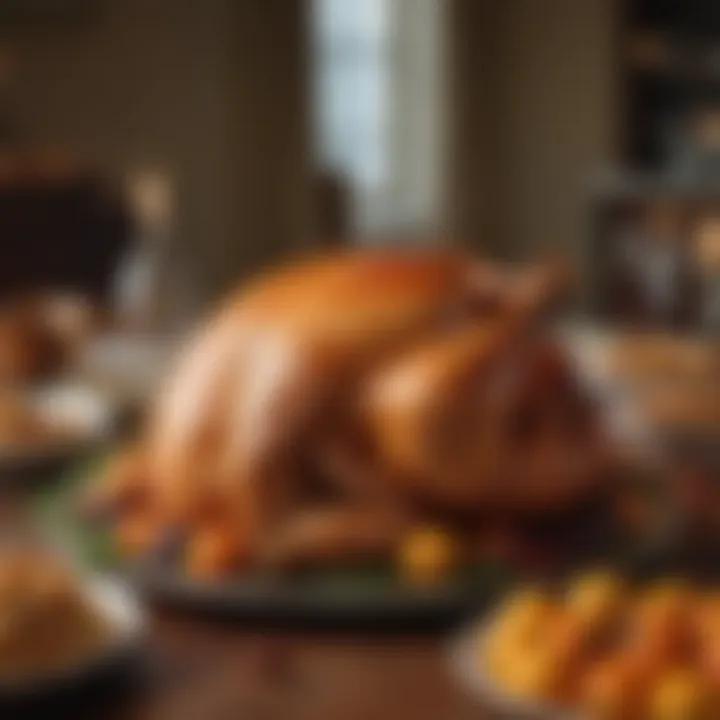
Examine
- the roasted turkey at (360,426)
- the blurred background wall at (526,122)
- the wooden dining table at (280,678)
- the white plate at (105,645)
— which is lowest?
the blurred background wall at (526,122)

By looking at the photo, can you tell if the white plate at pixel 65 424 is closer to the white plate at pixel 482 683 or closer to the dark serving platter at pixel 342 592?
the dark serving platter at pixel 342 592

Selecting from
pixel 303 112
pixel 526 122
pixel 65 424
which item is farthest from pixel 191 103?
pixel 65 424

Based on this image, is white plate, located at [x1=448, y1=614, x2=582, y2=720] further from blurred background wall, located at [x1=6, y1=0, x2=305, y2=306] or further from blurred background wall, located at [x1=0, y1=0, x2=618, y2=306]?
blurred background wall, located at [x1=6, y1=0, x2=305, y2=306]

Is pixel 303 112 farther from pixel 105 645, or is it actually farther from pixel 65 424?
pixel 105 645

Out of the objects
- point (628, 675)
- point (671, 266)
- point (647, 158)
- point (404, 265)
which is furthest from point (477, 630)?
point (647, 158)

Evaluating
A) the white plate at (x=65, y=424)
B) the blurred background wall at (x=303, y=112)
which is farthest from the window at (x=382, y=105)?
the white plate at (x=65, y=424)

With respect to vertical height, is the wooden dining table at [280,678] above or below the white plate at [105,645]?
below
